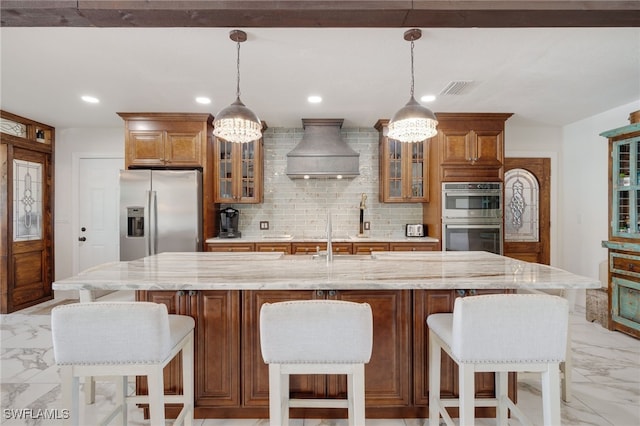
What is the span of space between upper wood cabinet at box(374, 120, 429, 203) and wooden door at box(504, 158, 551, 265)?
1.37 metres

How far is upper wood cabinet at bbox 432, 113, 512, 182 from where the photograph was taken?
410 cm

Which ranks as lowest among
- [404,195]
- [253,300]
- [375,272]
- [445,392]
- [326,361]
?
[445,392]

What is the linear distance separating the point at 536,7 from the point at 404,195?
2.79m

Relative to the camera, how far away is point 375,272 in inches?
72.9

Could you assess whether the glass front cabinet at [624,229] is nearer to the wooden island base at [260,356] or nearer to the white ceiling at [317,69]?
the white ceiling at [317,69]

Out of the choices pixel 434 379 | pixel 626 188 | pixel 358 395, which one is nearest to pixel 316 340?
pixel 358 395

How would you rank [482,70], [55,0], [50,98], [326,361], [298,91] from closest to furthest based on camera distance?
[326,361], [55,0], [482,70], [298,91], [50,98]

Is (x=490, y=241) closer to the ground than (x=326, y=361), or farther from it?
farther from it

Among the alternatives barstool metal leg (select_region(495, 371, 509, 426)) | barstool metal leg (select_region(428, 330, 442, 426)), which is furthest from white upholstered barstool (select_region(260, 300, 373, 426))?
barstool metal leg (select_region(495, 371, 509, 426))

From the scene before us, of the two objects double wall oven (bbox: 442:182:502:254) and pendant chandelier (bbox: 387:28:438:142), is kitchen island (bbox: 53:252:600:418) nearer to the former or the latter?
pendant chandelier (bbox: 387:28:438:142)

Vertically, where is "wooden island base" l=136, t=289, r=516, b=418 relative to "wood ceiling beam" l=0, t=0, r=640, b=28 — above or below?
below

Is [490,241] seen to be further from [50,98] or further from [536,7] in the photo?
[50,98]

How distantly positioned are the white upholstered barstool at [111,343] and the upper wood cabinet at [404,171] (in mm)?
3462

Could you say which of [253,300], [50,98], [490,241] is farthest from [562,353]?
[50,98]
